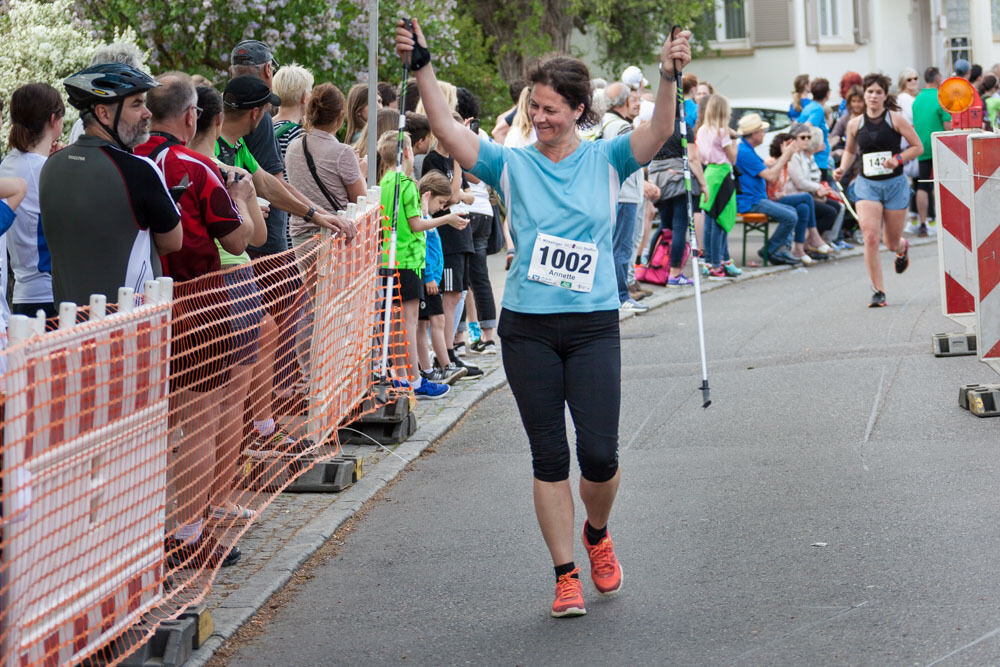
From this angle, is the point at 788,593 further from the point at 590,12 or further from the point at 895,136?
the point at 590,12

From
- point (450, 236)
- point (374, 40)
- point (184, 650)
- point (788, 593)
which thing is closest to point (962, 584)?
point (788, 593)

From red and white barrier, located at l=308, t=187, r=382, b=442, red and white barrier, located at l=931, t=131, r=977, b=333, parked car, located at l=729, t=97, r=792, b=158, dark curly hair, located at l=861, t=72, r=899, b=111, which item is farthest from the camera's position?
parked car, located at l=729, t=97, r=792, b=158

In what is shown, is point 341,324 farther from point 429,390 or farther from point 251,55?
point 429,390

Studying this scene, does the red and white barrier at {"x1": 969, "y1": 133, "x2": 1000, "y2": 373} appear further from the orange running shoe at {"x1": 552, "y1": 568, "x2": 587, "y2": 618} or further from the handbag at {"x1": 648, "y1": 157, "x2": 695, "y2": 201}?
the handbag at {"x1": 648, "y1": 157, "x2": 695, "y2": 201}

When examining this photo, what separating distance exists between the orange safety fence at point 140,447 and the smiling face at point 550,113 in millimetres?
1416

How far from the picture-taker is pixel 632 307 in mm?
14148

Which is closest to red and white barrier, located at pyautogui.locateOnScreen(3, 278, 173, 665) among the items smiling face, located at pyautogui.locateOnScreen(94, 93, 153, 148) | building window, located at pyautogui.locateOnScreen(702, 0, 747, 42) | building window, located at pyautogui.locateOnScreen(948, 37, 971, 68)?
smiling face, located at pyautogui.locateOnScreen(94, 93, 153, 148)

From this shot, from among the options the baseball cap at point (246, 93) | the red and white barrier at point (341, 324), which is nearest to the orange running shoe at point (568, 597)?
the red and white barrier at point (341, 324)

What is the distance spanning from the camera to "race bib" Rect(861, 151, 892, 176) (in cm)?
1255

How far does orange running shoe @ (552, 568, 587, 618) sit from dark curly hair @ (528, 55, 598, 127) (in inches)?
67.3

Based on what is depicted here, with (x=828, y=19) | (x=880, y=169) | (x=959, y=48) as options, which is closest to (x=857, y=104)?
(x=880, y=169)

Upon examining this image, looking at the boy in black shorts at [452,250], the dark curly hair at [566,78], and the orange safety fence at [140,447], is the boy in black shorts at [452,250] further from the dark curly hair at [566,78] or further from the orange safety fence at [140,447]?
the dark curly hair at [566,78]

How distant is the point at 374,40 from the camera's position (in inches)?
335

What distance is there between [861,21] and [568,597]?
1256 inches
